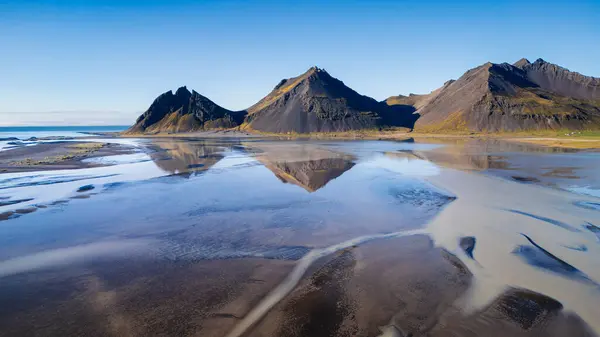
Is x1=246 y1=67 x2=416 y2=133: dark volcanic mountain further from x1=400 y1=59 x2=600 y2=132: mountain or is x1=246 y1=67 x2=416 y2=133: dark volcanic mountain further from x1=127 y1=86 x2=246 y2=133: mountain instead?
x1=400 y1=59 x2=600 y2=132: mountain

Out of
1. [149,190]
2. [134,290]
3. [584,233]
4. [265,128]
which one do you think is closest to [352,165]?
[149,190]

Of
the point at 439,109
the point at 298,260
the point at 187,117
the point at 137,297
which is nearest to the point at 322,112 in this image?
the point at 439,109

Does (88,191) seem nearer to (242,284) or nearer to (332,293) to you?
(242,284)

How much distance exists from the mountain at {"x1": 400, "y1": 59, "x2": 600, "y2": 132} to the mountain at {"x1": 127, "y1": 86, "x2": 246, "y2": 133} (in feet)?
317

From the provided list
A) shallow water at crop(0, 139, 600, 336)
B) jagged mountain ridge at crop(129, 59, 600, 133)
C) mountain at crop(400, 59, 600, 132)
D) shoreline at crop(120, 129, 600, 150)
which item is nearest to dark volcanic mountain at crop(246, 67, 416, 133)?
jagged mountain ridge at crop(129, 59, 600, 133)

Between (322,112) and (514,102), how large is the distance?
7556 centimetres

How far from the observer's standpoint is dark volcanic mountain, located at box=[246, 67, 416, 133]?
14575 cm

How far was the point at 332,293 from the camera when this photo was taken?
930 centimetres

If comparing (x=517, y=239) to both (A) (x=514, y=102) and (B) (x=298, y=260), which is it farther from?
(A) (x=514, y=102)

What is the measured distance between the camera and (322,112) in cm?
14950

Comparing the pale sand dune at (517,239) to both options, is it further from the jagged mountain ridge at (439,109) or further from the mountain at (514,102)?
the jagged mountain ridge at (439,109)

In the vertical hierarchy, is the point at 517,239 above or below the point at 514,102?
below

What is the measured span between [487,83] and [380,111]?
159 feet

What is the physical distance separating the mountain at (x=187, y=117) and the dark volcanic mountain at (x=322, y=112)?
61.3 feet
